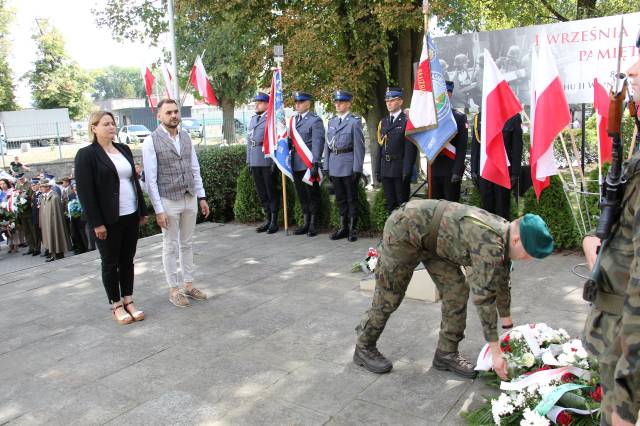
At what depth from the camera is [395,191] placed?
7.59 m

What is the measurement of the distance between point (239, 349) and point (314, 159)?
414cm

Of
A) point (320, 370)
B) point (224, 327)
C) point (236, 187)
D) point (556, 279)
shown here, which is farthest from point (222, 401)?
point (236, 187)

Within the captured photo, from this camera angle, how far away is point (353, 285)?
5.75 metres

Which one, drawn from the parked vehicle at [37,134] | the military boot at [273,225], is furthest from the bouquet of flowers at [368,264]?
the parked vehicle at [37,134]

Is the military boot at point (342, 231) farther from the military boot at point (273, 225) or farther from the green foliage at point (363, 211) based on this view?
the military boot at point (273, 225)

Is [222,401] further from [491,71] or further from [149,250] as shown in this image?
[149,250]

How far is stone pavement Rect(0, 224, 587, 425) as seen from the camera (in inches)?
134

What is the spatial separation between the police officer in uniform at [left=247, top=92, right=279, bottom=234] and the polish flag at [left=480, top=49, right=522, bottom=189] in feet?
11.9

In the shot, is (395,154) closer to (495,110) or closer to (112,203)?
(495,110)

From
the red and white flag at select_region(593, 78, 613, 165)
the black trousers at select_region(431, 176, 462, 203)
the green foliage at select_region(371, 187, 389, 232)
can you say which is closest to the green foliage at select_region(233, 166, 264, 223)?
the green foliage at select_region(371, 187, 389, 232)

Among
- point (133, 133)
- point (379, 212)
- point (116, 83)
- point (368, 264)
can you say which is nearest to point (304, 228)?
point (379, 212)

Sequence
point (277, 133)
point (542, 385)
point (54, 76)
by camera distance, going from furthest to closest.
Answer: point (54, 76)
point (277, 133)
point (542, 385)

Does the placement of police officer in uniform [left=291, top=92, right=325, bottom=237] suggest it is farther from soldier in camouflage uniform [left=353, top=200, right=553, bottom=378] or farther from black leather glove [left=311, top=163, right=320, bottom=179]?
soldier in camouflage uniform [left=353, top=200, right=553, bottom=378]

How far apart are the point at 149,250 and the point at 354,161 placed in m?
3.15
